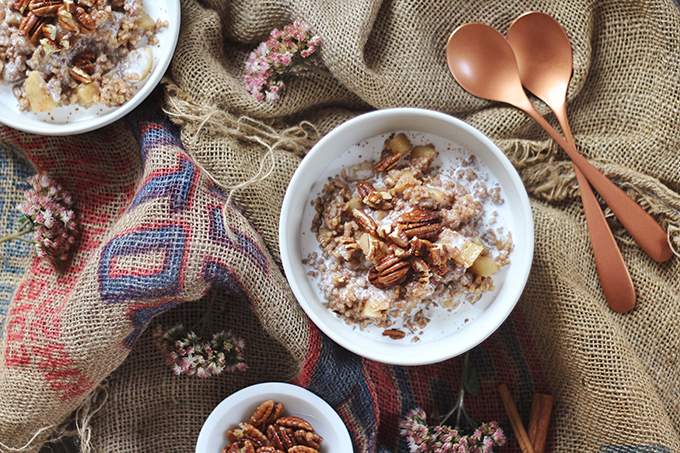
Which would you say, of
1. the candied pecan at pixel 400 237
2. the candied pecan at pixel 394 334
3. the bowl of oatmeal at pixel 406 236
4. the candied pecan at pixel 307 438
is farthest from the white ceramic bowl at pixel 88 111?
the candied pecan at pixel 307 438

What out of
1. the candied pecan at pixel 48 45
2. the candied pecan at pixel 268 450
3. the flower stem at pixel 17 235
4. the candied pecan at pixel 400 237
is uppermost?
the candied pecan at pixel 48 45

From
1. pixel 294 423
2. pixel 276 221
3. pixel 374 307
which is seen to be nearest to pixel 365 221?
pixel 374 307

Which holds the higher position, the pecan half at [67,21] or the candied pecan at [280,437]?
the pecan half at [67,21]

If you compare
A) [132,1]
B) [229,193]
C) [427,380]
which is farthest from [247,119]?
[427,380]

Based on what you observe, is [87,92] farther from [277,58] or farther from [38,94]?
[277,58]

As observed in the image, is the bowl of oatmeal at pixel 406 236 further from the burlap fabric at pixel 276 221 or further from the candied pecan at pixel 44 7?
the candied pecan at pixel 44 7

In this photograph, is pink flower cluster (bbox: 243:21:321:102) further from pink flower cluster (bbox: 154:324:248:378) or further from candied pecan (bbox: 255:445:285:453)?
candied pecan (bbox: 255:445:285:453)

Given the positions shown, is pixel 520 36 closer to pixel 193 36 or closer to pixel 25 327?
pixel 193 36
